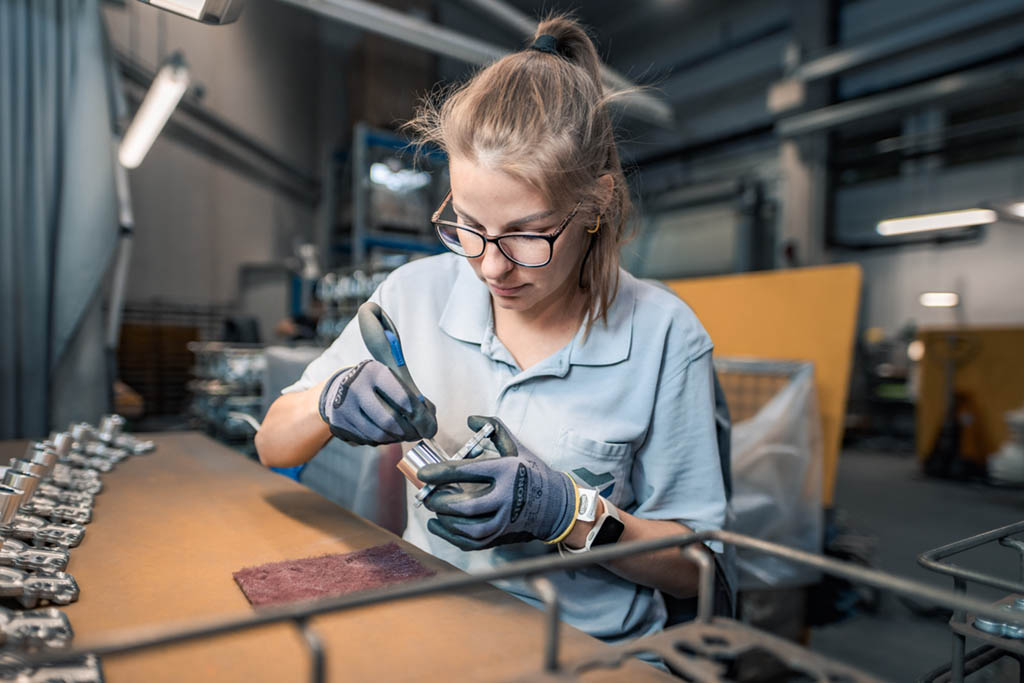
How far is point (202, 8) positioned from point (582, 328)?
794 mm

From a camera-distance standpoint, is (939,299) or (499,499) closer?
(499,499)

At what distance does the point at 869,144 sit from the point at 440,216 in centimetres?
867

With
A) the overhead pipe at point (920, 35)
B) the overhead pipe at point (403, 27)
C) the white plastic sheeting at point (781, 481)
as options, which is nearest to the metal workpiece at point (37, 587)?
the white plastic sheeting at point (781, 481)

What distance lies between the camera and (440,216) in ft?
2.98

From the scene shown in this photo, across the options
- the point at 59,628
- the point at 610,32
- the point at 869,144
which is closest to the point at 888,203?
the point at 869,144

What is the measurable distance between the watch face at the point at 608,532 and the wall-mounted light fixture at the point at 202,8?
98 centimetres

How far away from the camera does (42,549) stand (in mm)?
689

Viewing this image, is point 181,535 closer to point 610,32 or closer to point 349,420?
point 349,420

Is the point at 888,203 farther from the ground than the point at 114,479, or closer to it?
farther from the ground

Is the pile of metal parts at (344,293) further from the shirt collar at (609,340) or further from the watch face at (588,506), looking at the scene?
the watch face at (588,506)

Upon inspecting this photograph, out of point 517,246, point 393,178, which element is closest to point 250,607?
point 517,246

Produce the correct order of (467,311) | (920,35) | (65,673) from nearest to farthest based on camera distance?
(65,673) < (467,311) < (920,35)

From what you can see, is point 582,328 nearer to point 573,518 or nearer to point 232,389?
point 573,518

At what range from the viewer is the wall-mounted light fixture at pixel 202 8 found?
972 mm
